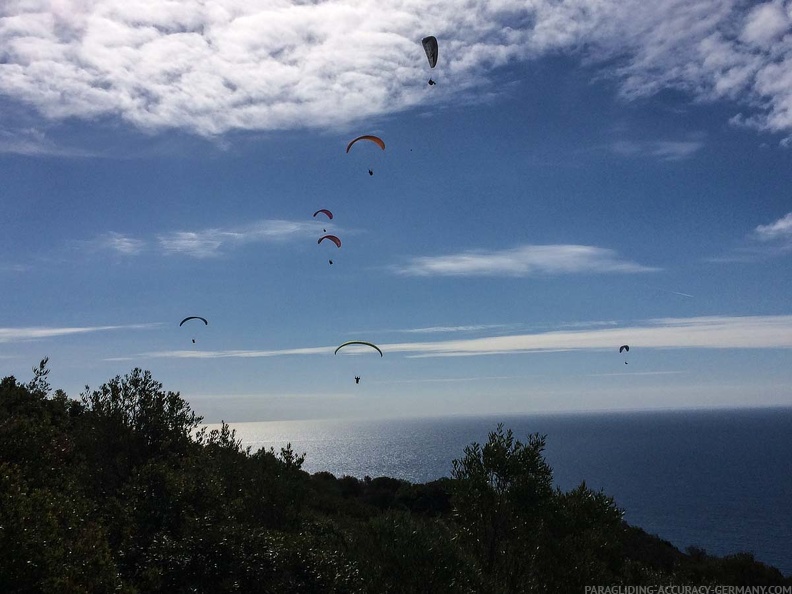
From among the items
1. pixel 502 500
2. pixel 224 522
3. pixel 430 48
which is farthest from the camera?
pixel 430 48

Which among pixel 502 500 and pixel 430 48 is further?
pixel 430 48

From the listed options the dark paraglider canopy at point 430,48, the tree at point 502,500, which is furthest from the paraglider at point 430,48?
the tree at point 502,500

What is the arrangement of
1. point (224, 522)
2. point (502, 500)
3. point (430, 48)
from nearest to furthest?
point (224, 522) < point (502, 500) < point (430, 48)

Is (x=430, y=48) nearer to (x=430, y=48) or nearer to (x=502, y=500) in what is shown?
(x=430, y=48)

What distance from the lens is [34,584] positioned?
14797 mm

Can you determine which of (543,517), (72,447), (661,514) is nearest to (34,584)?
(72,447)

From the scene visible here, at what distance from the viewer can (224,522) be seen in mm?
21922

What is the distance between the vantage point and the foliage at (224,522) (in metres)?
17.2

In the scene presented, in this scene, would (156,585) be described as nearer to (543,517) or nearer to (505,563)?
(505,563)

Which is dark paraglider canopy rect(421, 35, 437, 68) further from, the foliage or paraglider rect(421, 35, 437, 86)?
the foliage

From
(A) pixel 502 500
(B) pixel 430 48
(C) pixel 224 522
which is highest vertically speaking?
(B) pixel 430 48

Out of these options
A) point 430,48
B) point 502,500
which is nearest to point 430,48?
point 430,48

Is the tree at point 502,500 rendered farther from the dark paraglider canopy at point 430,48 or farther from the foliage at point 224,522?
the dark paraglider canopy at point 430,48

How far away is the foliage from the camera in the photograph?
17.2 m
